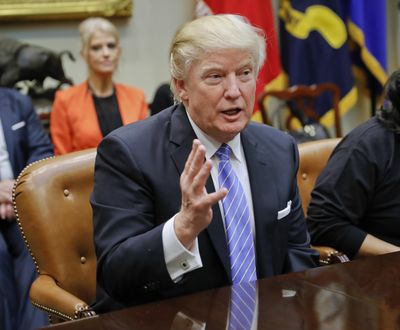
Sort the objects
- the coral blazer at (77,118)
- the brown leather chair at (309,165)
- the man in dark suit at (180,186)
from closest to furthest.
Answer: the man in dark suit at (180,186) → the brown leather chair at (309,165) → the coral blazer at (77,118)

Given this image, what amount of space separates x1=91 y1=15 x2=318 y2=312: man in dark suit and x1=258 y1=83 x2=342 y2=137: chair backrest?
2.51 m

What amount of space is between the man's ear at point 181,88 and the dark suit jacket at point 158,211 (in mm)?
64

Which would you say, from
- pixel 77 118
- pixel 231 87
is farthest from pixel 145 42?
pixel 231 87

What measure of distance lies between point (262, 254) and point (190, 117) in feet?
1.31

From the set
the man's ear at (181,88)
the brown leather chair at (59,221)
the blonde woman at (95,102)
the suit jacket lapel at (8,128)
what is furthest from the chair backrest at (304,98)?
the man's ear at (181,88)

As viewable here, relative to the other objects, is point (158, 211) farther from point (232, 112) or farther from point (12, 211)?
point (12, 211)

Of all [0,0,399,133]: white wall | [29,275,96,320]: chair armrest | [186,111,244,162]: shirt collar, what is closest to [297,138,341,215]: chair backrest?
[186,111,244,162]: shirt collar

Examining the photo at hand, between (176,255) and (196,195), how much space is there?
0.16 m

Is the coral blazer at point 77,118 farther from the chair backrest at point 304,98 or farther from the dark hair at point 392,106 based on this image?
the dark hair at point 392,106

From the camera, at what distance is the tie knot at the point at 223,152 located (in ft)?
5.96

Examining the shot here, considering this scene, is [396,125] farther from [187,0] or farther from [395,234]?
[187,0]

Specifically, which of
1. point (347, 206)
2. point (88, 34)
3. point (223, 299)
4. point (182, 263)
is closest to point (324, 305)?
point (223, 299)

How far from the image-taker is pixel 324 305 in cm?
141

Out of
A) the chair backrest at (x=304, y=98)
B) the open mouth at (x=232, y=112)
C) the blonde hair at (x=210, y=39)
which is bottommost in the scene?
the chair backrest at (x=304, y=98)
